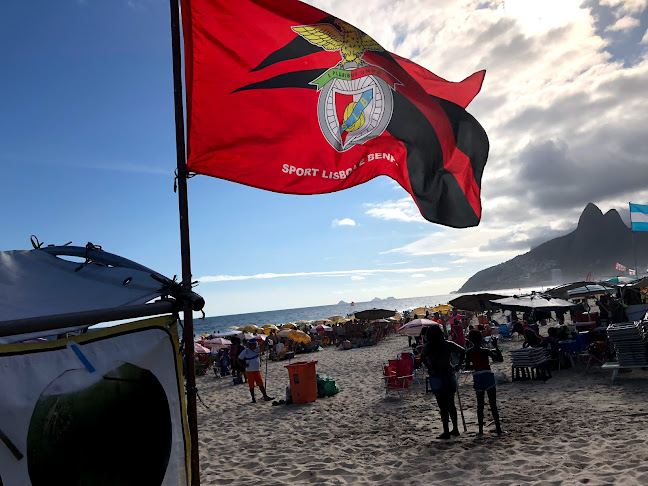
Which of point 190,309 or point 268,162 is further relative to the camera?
point 268,162

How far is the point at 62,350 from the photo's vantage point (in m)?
2.38

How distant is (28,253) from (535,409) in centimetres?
842

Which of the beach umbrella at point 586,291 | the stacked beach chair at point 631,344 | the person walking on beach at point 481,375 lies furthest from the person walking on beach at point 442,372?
the beach umbrella at point 586,291

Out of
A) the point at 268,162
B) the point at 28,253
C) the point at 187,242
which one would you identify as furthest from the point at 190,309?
the point at 268,162

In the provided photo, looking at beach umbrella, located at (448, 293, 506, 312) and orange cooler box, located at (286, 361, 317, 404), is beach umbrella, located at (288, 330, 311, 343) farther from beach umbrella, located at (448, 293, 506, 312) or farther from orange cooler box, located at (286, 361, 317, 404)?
orange cooler box, located at (286, 361, 317, 404)

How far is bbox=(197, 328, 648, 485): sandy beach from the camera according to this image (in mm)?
5359

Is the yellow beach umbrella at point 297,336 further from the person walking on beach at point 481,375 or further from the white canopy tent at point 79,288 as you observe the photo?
the white canopy tent at point 79,288

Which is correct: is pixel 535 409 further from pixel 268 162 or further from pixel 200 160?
pixel 200 160

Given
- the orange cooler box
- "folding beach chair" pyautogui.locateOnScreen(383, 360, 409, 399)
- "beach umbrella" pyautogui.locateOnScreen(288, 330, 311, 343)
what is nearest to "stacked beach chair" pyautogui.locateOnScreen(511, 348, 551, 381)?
"folding beach chair" pyautogui.locateOnScreen(383, 360, 409, 399)

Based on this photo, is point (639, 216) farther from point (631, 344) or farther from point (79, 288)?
point (79, 288)

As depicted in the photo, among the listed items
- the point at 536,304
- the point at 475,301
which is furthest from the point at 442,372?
the point at 475,301

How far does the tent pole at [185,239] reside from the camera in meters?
3.10

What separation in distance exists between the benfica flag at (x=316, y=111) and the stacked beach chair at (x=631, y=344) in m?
6.60

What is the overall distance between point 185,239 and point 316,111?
205 centimetres
